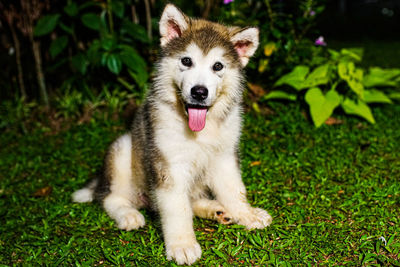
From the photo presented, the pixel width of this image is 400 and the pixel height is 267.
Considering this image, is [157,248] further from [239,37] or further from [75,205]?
[239,37]

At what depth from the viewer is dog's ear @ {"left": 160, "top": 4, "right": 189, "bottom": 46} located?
3.10 m

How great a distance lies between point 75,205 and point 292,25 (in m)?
3.96

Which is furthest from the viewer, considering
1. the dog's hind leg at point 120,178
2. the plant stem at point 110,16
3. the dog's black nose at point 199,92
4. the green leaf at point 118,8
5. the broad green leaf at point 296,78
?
the plant stem at point 110,16

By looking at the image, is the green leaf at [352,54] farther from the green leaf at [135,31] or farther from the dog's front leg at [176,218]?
the dog's front leg at [176,218]

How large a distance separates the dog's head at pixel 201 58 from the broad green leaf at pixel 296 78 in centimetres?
226

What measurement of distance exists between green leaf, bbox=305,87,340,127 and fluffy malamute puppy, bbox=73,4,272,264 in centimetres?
213

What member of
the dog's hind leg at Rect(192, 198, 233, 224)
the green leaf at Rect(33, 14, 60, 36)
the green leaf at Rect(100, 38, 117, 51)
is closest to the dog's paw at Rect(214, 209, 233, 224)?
the dog's hind leg at Rect(192, 198, 233, 224)

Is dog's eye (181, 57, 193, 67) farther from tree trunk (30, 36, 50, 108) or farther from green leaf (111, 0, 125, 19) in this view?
tree trunk (30, 36, 50, 108)

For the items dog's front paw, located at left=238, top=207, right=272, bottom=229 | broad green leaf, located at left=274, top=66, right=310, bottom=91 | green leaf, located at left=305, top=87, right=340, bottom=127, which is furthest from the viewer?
broad green leaf, located at left=274, top=66, right=310, bottom=91

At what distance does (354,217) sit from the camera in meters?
3.41

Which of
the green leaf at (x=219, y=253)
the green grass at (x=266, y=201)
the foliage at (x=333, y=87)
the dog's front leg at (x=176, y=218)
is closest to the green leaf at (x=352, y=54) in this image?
the foliage at (x=333, y=87)

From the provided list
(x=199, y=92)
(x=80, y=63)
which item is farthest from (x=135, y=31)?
(x=199, y=92)

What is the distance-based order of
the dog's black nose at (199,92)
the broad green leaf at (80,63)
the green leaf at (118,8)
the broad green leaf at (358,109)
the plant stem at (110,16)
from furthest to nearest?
the plant stem at (110,16) < the green leaf at (118,8) < the broad green leaf at (80,63) < the broad green leaf at (358,109) < the dog's black nose at (199,92)

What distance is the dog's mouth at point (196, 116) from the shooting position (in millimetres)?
3041
